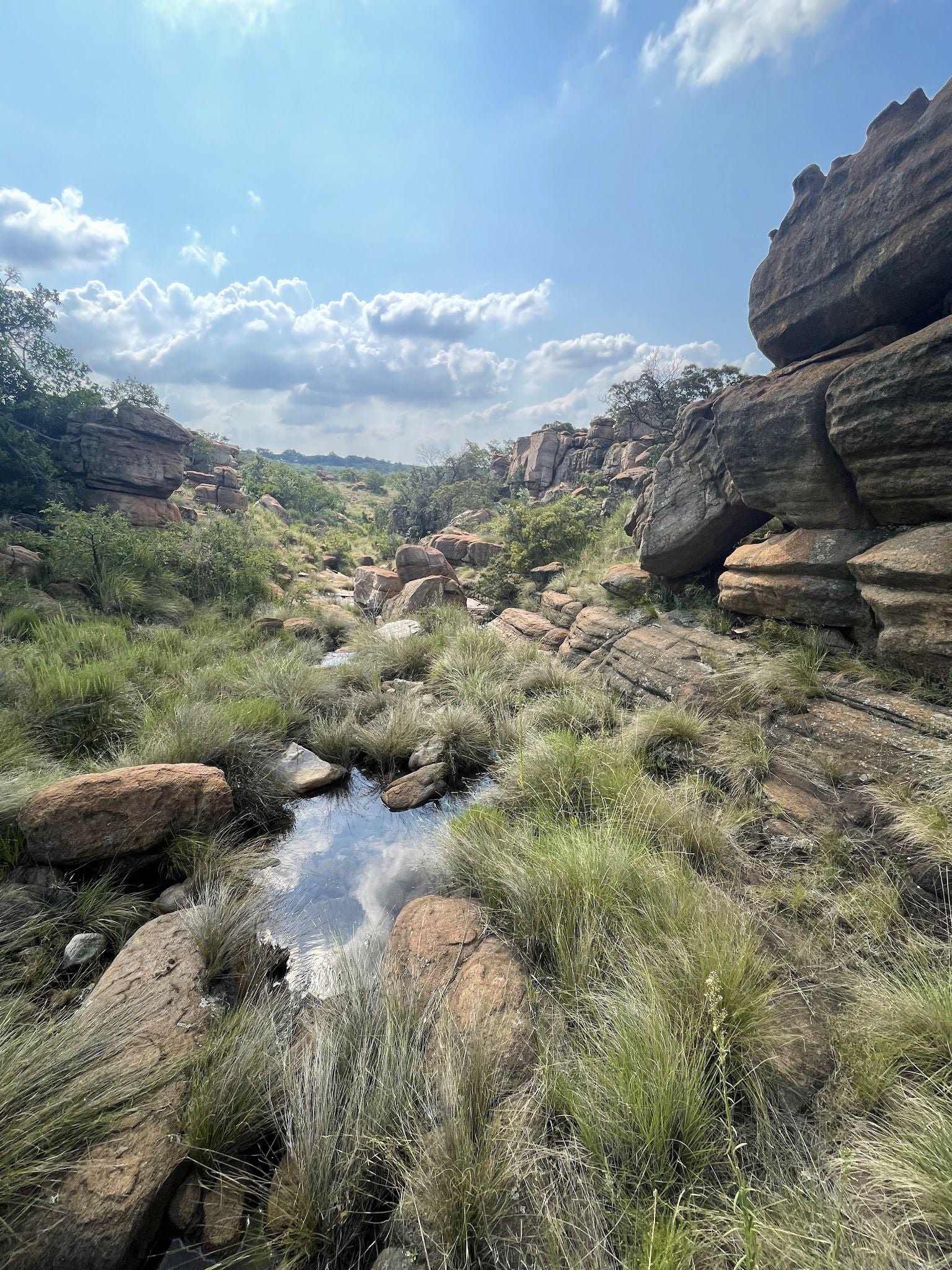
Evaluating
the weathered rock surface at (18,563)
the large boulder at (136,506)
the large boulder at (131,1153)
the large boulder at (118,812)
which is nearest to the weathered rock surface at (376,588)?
the large boulder at (136,506)

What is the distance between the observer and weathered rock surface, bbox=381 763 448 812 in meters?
5.07

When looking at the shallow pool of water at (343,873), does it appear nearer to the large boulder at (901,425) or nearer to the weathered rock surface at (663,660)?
the weathered rock surface at (663,660)

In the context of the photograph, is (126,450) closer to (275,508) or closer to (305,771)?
(275,508)

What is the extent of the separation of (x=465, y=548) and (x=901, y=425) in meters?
13.7

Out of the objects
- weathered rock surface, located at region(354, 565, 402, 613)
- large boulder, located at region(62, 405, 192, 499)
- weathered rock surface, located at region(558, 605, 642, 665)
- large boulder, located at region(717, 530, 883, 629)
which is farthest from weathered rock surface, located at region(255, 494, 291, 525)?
large boulder, located at region(717, 530, 883, 629)

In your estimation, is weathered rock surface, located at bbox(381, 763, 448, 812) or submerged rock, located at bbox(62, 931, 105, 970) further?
weathered rock surface, located at bbox(381, 763, 448, 812)

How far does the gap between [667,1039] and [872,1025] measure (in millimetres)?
954

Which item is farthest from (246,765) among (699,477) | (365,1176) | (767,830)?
(699,477)

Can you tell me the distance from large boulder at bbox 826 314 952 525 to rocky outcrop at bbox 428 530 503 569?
38.5 ft

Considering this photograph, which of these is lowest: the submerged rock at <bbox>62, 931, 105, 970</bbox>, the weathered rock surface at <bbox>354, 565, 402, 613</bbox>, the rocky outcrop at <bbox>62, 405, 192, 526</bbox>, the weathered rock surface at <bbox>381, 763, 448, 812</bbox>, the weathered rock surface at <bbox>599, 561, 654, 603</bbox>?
the weathered rock surface at <bbox>381, 763, 448, 812</bbox>

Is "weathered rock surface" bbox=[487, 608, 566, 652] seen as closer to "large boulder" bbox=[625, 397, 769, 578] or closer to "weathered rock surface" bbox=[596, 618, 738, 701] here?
"weathered rock surface" bbox=[596, 618, 738, 701]

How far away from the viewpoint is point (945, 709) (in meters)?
3.85

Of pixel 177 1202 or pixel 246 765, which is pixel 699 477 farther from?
pixel 177 1202

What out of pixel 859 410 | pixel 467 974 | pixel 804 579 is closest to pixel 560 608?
pixel 804 579
